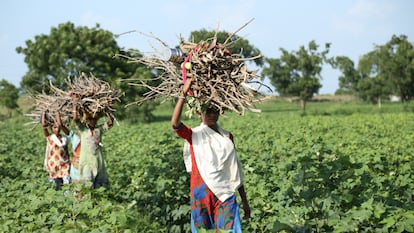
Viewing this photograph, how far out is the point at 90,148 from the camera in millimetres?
6805

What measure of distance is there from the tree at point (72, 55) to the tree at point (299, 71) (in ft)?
63.5

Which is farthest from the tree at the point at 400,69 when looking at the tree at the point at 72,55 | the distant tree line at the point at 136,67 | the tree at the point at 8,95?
the tree at the point at 8,95

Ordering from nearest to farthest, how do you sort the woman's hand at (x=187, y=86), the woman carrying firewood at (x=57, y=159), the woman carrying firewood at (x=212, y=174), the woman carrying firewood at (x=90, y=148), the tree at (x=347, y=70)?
the woman's hand at (x=187, y=86) < the woman carrying firewood at (x=212, y=174) < the woman carrying firewood at (x=90, y=148) < the woman carrying firewood at (x=57, y=159) < the tree at (x=347, y=70)

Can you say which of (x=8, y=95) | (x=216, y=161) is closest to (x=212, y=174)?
(x=216, y=161)

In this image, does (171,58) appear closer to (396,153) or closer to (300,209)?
(300,209)

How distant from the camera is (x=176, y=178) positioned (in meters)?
6.71

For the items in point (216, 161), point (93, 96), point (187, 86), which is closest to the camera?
point (187, 86)

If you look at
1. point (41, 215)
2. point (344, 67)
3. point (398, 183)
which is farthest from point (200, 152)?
point (344, 67)

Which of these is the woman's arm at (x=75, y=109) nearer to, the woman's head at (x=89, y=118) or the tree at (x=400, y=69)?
the woman's head at (x=89, y=118)

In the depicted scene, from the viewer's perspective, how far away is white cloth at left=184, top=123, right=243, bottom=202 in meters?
4.31

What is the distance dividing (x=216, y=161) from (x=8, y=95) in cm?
3882

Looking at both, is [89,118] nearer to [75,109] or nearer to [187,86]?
[75,109]

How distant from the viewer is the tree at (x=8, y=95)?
130 ft

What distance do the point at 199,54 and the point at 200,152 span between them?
79cm
